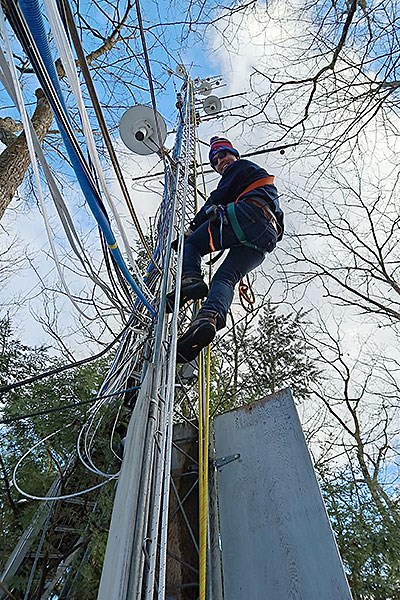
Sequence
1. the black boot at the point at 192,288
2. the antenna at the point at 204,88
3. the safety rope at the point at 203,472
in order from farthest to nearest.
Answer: the antenna at the point at 204,88 → the black boot at the point at 192,288 → the safety rope at the point at 203,472

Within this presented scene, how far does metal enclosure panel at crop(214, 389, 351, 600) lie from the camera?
1.66 m

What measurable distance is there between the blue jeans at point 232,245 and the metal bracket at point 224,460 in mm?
861

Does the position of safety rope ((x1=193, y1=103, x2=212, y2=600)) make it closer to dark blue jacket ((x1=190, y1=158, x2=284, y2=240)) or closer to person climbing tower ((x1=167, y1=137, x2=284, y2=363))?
person climbing tower ((x1=167, y1=137, x2=284, y2=363))

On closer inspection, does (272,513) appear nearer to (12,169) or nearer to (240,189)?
(240,189)

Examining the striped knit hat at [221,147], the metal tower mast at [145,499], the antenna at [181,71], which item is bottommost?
the metal tower mast at [145,499]

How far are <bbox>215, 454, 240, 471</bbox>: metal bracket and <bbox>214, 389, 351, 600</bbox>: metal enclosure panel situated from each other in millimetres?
11

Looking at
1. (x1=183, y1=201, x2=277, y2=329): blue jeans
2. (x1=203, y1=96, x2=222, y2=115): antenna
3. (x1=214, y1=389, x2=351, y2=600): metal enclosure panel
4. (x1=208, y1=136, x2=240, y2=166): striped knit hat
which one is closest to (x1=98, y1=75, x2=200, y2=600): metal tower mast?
(x1=214, y1=389, x2=351, y2=600): metal enclosure panel

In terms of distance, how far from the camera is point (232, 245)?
273 centimetres

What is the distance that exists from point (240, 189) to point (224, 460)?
1720 millimetres

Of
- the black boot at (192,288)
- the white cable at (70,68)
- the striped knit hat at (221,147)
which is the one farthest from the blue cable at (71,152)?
the striped knit hat at (221,147)

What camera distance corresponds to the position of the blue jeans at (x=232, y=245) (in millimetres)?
2590

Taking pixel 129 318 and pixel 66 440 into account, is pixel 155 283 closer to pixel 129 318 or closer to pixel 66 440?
pixel 129 318

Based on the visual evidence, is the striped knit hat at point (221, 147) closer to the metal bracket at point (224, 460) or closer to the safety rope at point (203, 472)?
the safety rope at point (203, 472)

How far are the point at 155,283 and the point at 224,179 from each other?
94 centimetres
